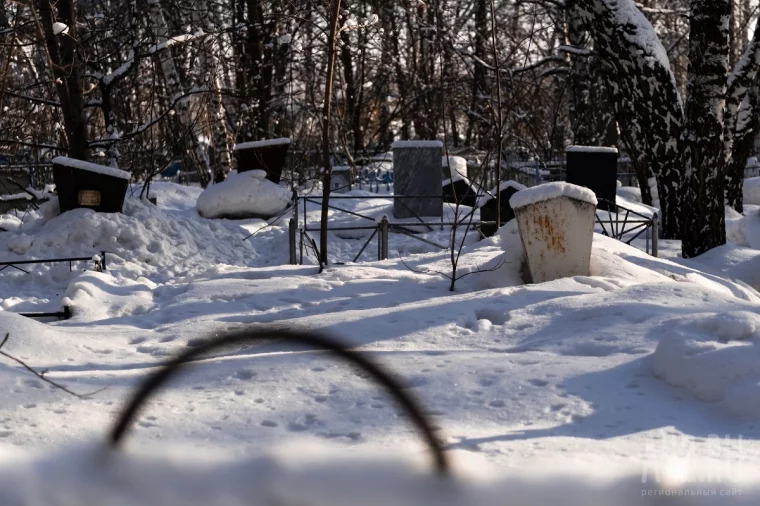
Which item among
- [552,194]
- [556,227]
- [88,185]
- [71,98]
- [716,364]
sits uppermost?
[71,98]

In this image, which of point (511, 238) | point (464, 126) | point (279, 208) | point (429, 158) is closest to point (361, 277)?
point (511, 238)

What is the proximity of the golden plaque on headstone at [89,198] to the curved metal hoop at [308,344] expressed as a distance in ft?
32.3

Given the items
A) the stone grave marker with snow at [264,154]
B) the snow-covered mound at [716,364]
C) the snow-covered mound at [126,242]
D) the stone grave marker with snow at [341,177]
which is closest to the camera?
the snow-covered mound at [716,364]

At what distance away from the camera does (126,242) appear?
11.8 meters

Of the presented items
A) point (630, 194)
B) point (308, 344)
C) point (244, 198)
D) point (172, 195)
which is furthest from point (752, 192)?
point (308, 344)

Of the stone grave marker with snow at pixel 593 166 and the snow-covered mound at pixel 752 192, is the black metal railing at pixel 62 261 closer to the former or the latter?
the stone grave marker with snow at pixel 593 166

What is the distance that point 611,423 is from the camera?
4.29 meters

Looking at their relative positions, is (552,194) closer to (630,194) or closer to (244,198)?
(244,198)

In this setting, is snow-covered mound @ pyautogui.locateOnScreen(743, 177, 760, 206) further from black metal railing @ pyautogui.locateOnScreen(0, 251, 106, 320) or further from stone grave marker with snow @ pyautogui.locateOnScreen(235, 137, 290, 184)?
black metal railing @ pyautogui.locateOnScreen(0, 251, 106, 320)

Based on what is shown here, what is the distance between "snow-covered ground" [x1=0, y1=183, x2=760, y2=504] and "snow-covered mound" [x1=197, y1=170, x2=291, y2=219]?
5530 mm

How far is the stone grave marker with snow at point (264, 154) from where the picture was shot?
15.7 m

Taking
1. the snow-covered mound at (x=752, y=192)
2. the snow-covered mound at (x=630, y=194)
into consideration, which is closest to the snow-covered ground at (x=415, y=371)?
the snow-covered mound at (x=630, y=194)

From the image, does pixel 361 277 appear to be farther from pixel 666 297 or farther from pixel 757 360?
pixel 757 360

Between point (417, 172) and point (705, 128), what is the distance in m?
4.77
